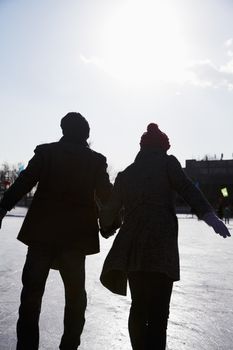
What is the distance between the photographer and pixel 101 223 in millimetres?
3412

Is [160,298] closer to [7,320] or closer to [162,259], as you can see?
[162,259]

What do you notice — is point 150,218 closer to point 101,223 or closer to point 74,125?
point 101,223

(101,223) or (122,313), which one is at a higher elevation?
(101,223)

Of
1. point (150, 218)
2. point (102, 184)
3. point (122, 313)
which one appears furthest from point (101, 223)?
point (122, 313)

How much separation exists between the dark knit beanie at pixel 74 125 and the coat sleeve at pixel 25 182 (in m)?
0.26

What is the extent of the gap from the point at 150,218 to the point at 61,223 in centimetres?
68

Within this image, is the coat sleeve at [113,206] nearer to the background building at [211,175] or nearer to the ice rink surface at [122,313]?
the ice rink surface at [122,313]

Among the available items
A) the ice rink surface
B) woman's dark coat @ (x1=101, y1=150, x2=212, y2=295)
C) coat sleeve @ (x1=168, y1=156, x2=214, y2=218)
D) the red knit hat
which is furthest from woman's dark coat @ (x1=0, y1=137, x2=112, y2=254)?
the ice rink surface

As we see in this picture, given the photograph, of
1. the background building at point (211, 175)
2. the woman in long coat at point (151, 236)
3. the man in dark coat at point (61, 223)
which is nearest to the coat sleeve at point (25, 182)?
the man in dark coat at point (61, 223)

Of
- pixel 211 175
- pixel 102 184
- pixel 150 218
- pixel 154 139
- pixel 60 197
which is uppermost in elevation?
pixel 211 175

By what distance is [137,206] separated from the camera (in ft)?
10.0

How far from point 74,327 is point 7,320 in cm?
158

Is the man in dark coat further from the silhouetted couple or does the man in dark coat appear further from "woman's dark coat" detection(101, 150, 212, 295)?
"woman's dark coat" detection(101, 150, 212, 295)

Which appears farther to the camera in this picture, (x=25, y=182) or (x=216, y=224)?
(x=25, y=182)
